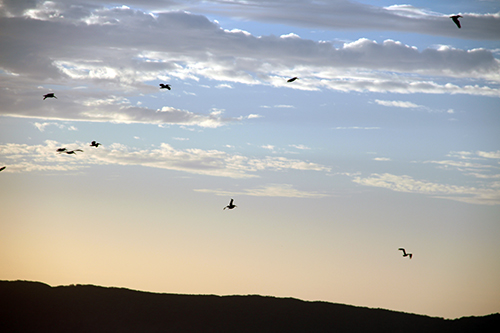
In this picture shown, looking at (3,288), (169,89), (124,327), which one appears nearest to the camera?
(169,89)

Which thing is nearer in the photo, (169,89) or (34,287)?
(169,89)

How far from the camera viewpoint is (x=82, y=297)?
11869 cm

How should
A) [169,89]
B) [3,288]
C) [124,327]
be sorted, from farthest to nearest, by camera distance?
1. [3,288]
2. [124,327]
3. [169,89]

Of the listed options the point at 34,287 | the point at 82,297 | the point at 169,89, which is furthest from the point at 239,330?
the point at 169,89

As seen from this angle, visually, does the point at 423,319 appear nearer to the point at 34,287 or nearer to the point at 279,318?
the point at 279,318

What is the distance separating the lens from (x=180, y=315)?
117562 millimetres

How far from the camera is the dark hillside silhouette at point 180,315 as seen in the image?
112312 mm

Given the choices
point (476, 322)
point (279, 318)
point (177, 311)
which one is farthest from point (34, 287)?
point (476, 322)

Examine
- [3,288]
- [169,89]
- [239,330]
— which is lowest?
[239,330]

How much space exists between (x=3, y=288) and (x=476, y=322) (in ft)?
348

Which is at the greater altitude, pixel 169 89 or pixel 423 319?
pixel 169 89

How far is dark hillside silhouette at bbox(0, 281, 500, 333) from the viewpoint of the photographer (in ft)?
368

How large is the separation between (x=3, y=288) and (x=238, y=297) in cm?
5416

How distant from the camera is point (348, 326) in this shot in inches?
4592
